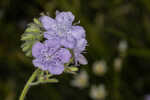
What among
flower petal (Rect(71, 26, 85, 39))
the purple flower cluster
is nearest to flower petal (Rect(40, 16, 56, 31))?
the purple flower cluster

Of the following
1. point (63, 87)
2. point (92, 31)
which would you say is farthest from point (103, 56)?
point (63, 87)

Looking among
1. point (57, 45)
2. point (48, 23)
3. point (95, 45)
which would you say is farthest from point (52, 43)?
point (95, 45)

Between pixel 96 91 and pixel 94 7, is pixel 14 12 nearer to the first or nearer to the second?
pixel 94 7

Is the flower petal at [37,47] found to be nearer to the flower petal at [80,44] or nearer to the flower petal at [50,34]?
the flower petal at [50,34]

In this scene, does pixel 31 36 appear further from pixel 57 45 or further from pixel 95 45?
pixel 95 45

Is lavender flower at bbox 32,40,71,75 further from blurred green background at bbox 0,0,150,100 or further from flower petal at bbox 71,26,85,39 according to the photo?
blurred green background at bbox 0,0,150,100

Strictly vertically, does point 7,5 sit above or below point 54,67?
above
